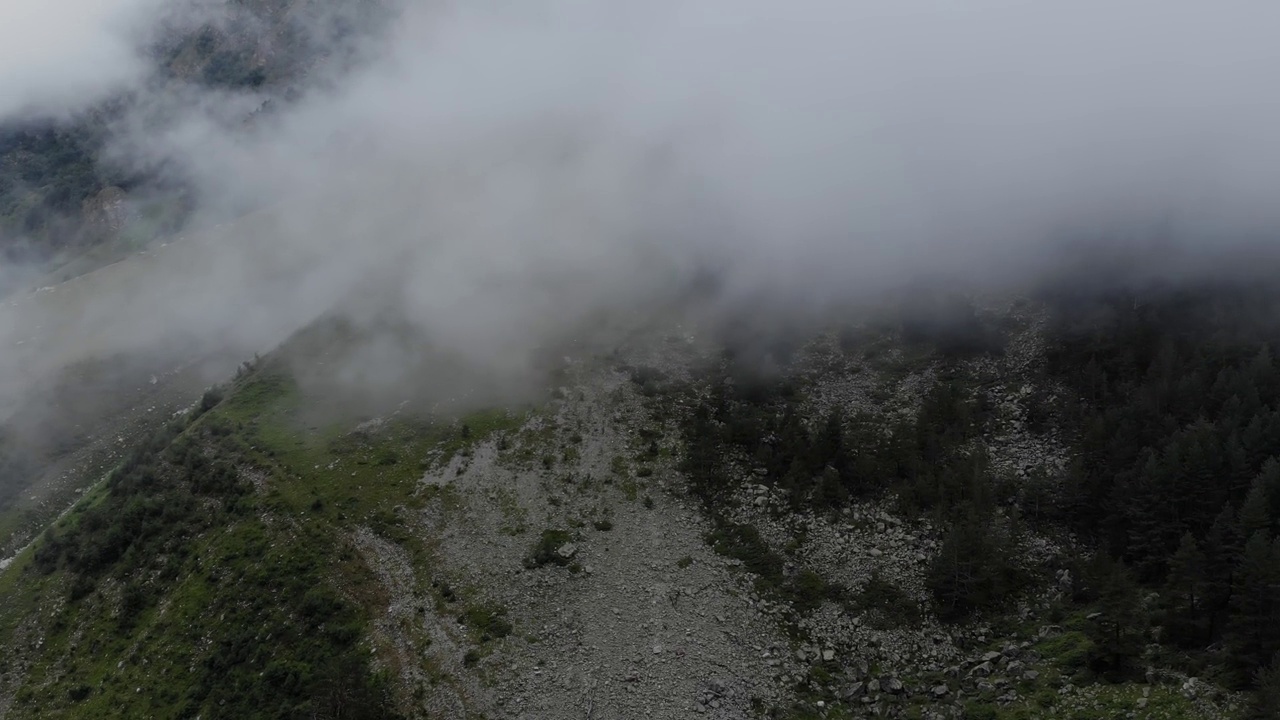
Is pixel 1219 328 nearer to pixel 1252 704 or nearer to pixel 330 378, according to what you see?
pixel 1252 704

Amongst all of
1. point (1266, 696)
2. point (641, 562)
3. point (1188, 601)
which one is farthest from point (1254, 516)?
point (641, 562)

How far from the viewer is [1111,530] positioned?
6619cm

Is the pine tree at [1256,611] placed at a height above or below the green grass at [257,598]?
below

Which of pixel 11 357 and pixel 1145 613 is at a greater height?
pixel 11 357

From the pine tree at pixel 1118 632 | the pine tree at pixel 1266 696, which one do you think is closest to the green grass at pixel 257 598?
the pine tree at pixel 1118 632

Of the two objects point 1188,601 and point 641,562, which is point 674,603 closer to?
point 641,562

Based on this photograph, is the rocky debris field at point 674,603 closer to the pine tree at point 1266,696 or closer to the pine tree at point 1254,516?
the pine tree at point 1266,696

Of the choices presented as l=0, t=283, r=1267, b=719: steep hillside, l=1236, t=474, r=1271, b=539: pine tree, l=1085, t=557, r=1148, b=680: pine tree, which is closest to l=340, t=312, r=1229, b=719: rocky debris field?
l=0, t=283, r=1267, b=719: steep hillside

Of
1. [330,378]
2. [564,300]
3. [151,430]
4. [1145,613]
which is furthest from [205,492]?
[1145,613]

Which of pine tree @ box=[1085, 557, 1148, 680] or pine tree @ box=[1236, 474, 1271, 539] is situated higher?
pine tree @ box=[1236, 474, 1271, 539]

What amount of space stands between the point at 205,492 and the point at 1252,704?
99979 mm

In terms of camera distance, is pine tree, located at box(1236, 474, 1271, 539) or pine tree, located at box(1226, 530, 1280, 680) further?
pine tree, located at box(1236, 474, 1271, 539)

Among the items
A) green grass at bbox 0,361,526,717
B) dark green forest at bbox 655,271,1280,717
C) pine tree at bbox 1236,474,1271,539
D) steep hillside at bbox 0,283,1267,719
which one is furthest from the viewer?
green grass at bbox 0,361,526,717

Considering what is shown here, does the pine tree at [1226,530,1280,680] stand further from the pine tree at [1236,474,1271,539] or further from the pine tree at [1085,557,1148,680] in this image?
the pine tree at [1085,557,1148,680]
